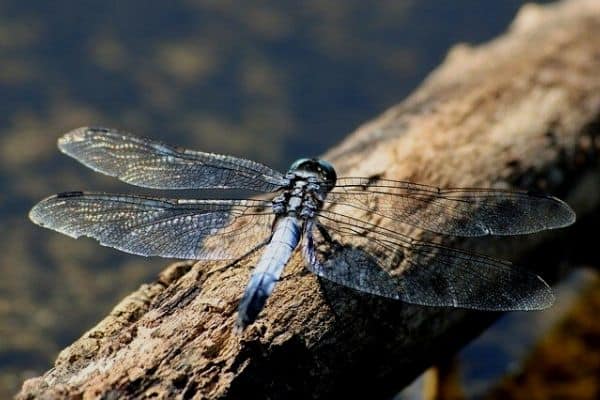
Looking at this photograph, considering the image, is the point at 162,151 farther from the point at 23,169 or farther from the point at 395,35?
the point at 395,35

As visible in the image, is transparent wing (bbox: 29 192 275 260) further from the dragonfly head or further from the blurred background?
the blurred background

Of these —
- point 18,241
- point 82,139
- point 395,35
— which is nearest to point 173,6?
point 395,35

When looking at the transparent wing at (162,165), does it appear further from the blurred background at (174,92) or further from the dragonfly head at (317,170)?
the blurred background at (174,92)

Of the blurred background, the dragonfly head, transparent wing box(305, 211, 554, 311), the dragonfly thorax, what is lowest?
transparent wing box(305, 211, 554, 311)

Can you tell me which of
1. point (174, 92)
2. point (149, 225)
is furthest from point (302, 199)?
point (174, 92)

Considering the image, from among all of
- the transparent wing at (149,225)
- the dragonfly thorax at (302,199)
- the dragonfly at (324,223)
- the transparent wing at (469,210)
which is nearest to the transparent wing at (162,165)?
the dragonfly at (324,223)

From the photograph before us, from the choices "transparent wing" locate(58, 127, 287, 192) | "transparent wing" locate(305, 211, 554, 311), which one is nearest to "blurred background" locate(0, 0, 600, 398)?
"transparent wing" locate(58, 127, 287, 192)
